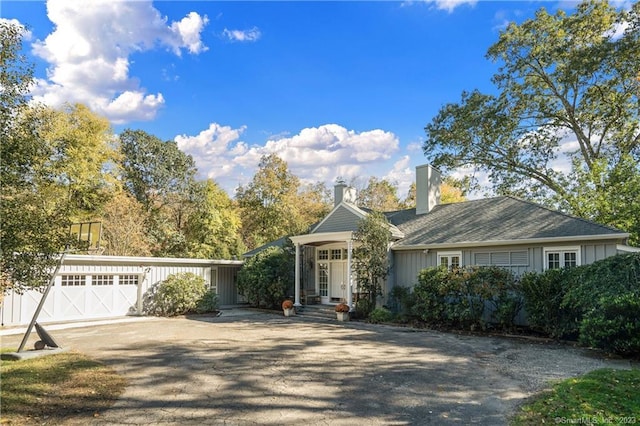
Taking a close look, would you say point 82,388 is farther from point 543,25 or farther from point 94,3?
point 543,25

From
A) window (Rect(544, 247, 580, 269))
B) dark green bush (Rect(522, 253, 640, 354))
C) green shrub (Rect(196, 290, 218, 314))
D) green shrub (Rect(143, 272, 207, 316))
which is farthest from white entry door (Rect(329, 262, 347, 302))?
window (Rect(544, 247, 580, 269))

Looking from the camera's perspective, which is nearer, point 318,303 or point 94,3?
point 94,3

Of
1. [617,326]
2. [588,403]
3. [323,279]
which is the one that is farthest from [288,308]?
[588,403]

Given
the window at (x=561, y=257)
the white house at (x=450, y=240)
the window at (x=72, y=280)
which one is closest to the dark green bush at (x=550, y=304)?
the window at (x=561, y=257)

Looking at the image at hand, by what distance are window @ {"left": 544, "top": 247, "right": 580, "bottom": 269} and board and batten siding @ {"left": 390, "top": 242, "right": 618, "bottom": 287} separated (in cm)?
9

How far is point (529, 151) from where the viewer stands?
22125mm

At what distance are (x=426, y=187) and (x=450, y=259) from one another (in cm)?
468

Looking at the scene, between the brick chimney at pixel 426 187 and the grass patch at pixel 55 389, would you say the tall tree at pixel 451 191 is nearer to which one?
the brick chimney at pixel 426 187

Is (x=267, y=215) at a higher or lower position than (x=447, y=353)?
higher

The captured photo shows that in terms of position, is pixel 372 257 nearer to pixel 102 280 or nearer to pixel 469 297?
pixel 469 297

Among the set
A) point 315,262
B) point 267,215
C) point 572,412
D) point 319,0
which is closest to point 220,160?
point 267,215

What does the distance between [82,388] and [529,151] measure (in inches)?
920

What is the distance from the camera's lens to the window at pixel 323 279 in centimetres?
1747

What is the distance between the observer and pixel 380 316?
13766 mm
